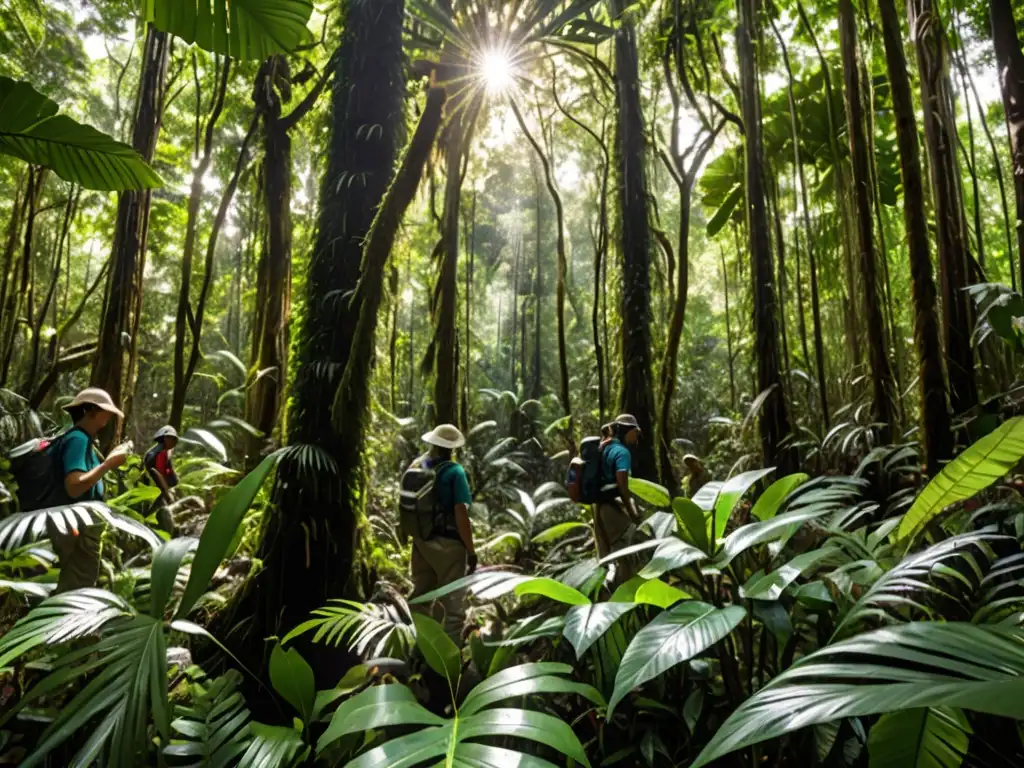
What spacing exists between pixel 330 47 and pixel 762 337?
414cm

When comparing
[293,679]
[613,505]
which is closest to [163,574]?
[293,679]

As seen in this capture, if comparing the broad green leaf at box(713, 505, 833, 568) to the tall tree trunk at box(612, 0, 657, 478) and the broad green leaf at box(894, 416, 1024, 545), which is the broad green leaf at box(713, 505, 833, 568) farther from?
the tall tree trunk at box(612, 0, 657, 478)

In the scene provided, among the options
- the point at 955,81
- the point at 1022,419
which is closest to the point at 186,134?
the point at 955,81

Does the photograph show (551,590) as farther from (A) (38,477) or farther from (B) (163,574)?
(A) (38,477)

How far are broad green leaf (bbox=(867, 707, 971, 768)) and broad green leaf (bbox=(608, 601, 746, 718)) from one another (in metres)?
0.36

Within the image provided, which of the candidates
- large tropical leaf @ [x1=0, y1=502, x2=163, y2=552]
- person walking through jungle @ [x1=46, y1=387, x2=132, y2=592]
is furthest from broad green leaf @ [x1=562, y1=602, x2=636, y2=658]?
person walking through jungle @ [x1=46, y1=387, x2=132, y2=592]

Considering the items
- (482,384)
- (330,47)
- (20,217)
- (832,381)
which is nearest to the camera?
(330,47)

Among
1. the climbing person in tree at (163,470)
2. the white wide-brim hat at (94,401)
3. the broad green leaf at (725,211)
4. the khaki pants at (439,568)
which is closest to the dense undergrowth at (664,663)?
the white wide-brim hat at (94,401)

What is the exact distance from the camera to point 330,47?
4.68 m

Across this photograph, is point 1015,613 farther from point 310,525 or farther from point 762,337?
point 310,525

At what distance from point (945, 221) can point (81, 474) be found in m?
4.62

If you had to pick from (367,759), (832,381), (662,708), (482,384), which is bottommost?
(662,708)

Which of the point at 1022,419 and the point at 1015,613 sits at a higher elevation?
the point at 1022,419

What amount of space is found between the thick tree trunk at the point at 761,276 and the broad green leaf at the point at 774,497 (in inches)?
91.3
